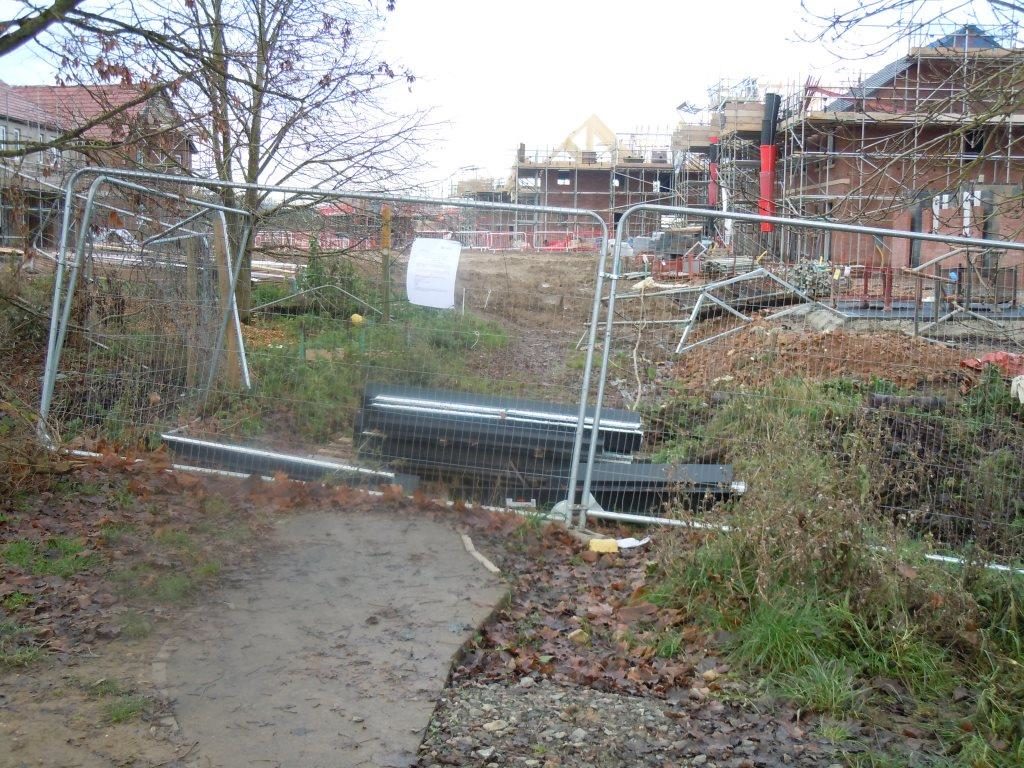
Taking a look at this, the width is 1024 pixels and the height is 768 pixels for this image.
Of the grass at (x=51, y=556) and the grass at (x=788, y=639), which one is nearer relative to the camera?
the grass at (x=788, y=639)

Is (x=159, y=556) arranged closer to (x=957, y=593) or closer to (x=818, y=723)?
(x=818, y=723)

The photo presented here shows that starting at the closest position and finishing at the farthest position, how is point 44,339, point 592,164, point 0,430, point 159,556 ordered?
point 159,556 < point 0,430 < point 44,339 < point 592,164

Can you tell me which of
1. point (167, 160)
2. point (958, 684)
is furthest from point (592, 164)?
point (958, 684)

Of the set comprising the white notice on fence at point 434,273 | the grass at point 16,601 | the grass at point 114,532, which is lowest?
the grass at point 16,601

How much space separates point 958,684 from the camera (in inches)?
167

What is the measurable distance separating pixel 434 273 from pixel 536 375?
1.07 m

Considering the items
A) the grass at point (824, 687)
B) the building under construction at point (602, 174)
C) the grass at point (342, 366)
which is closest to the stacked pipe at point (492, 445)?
the grass at point (342, 366)

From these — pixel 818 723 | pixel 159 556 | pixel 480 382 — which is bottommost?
pixel 818 723

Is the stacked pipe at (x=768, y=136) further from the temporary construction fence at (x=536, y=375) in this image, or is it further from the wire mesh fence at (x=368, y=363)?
the wire mesh fence at (x=368, y=363)

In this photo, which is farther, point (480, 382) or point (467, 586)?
point (480, 382)

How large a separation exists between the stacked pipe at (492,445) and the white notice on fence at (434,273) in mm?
680

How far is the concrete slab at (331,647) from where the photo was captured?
3.43 meters

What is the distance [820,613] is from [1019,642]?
0.98 metres

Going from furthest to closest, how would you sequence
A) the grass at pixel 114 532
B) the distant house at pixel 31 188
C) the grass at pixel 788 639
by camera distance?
the distant house at pixel 31 188, the grass at pixel 114 532, the grass at pixel 788 639
